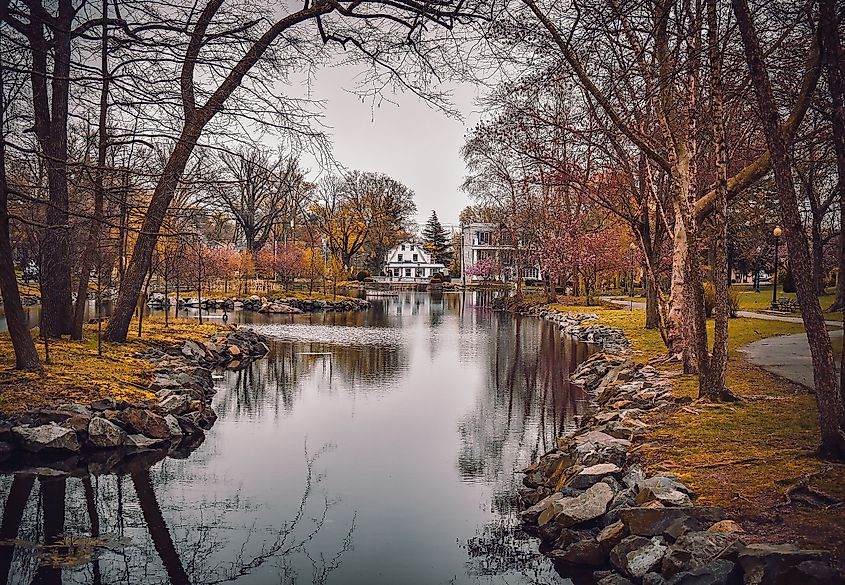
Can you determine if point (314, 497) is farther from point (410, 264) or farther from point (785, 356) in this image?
point (410, 264)

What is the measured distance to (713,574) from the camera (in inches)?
184

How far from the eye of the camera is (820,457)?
6.23m

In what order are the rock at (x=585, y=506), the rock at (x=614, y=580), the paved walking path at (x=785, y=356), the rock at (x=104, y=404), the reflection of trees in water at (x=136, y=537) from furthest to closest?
the paved walking path at (x=785, y=356)
the rock at (x=104, y=404)
the rock at (x=585, y=506)
the reflection of trees in water at (x=136, y=537)
the rock at (x=614, y=580)

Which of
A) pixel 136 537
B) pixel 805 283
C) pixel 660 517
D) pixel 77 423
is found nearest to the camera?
pixel 660 517

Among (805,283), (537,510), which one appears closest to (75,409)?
(537,510)

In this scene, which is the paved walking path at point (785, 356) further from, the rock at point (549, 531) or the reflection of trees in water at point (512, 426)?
the rock at point (549, 531)

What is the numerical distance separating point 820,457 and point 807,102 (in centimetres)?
356

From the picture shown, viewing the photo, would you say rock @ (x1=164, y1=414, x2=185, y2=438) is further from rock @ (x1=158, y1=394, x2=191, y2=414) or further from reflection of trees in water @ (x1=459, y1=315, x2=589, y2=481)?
reflection of trees in water @ (x1=459, y1=315, x2=589, y2=481)

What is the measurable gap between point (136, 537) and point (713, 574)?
5.19 metres

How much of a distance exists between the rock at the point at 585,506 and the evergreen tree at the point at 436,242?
82.9 m

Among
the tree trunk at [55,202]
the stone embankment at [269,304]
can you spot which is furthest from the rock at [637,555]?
the stone embankment at [269,304]

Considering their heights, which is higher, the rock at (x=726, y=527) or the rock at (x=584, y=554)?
the rock at (x=726, y=527)

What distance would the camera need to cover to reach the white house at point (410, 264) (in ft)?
286

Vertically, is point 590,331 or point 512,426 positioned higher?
point 590,331
